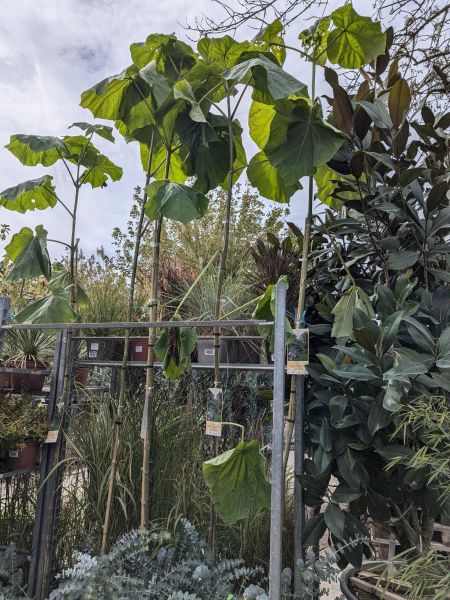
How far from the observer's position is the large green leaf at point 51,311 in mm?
1918

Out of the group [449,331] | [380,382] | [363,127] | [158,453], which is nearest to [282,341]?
[380,382]

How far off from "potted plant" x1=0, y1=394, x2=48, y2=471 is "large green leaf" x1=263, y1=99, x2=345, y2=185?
1683mm

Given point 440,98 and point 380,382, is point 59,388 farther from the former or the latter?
point 440,98

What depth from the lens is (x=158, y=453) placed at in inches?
92.5

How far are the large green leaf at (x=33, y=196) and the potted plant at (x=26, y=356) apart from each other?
0.69 metres

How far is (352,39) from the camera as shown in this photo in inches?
75.8

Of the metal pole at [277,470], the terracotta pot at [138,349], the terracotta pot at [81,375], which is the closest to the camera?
the metal pole at [277,470]

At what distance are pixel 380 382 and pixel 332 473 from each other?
0.46 metres

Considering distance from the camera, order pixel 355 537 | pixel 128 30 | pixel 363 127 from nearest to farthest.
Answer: pixel 355 537 → pixel 363 127 → pixel 128 30

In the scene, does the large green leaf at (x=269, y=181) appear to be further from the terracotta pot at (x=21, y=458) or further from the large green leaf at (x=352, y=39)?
the terracotta pot at (x=21, y=458)

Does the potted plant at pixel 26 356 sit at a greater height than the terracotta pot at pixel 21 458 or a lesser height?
greater

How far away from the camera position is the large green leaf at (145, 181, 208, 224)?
1.69 metres

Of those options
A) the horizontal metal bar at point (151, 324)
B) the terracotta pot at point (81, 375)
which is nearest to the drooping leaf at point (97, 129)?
the horizontal metal bar at point (151, 324)

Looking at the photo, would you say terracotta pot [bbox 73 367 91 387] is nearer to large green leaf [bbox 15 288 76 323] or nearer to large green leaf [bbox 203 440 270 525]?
large green leaf [bbox 15 288 76 323]
